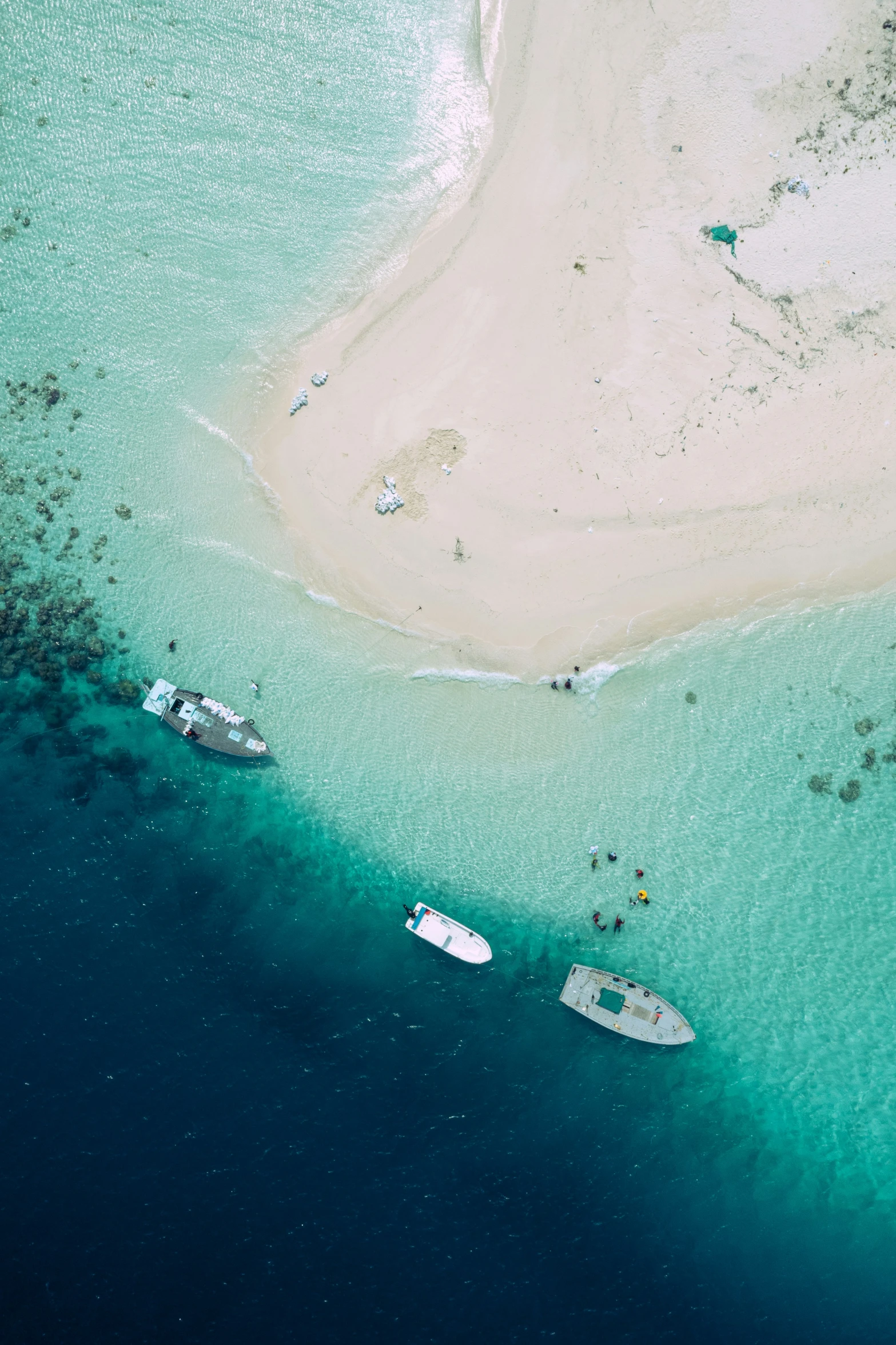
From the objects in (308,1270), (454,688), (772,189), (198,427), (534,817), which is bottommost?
(308,1270)

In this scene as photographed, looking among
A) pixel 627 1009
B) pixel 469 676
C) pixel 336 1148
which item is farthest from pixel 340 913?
pixel 627 1009

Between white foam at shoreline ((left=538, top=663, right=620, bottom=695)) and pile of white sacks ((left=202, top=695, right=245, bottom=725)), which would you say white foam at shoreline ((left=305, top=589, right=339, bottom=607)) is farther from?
white foam at shoreline ((left=538, top=663, right=620, bottom=695))

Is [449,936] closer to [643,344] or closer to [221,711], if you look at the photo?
[221,711]

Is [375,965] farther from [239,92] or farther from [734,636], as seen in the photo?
[239,92]

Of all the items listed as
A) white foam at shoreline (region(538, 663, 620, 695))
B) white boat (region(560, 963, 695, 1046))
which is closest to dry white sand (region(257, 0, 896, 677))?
white foam at shoreline (region(538, 663, 620, 695))

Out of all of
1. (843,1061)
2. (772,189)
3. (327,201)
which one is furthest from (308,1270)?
(772,189)

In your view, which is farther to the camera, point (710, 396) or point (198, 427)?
point (198, 427)
